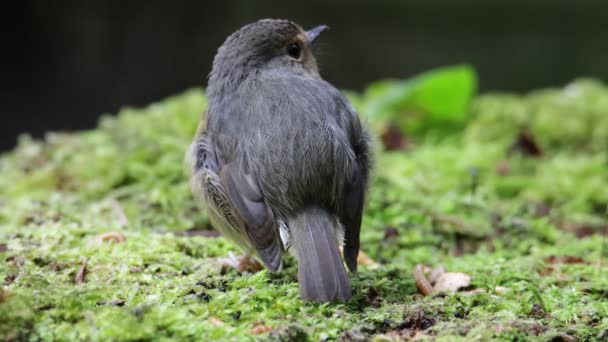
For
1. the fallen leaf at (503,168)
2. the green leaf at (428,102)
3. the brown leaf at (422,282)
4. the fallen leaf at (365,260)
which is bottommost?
the fallen leaf at (365,260)

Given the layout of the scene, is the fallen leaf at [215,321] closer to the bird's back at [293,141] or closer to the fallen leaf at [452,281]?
the bird's back at [293,141]

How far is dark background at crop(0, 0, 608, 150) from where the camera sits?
11.1m

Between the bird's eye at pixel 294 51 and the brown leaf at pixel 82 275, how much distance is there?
1728mm

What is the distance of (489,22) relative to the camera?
14844 mm

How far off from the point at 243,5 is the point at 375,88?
6.08m

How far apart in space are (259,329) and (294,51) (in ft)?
7.10

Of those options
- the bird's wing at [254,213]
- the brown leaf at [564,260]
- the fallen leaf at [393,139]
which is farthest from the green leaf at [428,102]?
the bird's wing at [254,213]

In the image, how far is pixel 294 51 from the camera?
429 cm

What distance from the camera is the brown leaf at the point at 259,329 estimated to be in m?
2.49

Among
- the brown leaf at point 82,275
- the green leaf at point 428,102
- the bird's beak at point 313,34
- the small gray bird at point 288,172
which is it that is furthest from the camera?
the green leaf at point 428,102

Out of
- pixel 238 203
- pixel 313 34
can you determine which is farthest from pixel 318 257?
pixel 313 34

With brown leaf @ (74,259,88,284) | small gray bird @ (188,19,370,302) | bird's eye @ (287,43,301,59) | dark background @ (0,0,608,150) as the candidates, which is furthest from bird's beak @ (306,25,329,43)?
dark background @ (0,0,608,150)

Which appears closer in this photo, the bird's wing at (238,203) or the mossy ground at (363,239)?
the mossy ground at (363,239)

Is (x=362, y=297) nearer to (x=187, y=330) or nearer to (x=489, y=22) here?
(x=187, y=330)
